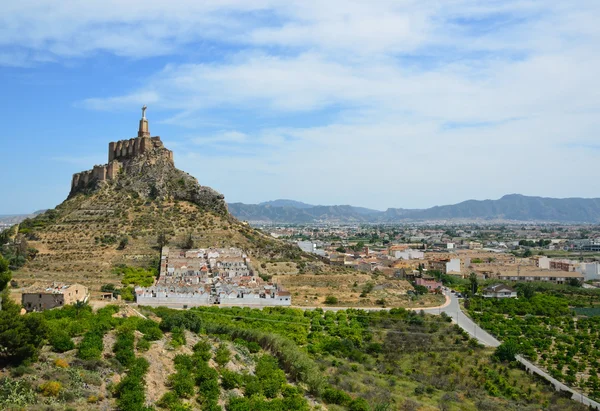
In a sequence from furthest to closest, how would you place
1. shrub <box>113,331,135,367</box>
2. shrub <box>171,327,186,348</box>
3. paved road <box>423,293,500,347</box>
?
paved road <box>423,293,500,347</box> → shrub <box>171,327,186,348</box> → shrub <box>113,331,135,367</box>

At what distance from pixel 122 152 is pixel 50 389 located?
1665 inches

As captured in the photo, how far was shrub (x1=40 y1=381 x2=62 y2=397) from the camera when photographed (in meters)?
13.5

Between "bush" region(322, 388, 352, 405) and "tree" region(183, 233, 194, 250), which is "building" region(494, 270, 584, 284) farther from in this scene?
"bush" region(322, 388, 352, 405)

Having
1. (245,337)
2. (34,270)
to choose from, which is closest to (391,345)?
(245,337)

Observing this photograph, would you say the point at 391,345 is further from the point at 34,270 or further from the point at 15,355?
the point at 34,270

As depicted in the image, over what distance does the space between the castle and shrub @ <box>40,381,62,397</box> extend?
40119 mm

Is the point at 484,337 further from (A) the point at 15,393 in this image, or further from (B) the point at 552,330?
(A) the point at 15,393

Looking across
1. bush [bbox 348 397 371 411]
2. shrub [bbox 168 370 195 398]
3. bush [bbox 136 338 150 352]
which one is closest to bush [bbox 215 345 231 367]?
shrub [bbox 168 370 195 398]

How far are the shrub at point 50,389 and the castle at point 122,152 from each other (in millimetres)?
40119

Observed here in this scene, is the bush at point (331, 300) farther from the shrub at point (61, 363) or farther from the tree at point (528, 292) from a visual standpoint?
the shrub at point (61, 363)

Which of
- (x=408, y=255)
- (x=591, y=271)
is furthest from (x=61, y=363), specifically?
(x=408, y=255)

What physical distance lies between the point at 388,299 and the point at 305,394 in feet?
79.8

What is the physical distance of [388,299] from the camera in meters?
42.1

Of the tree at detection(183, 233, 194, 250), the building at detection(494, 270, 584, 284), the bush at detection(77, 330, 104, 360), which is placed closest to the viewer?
the bush at detection(77, 330, 104, 360)
